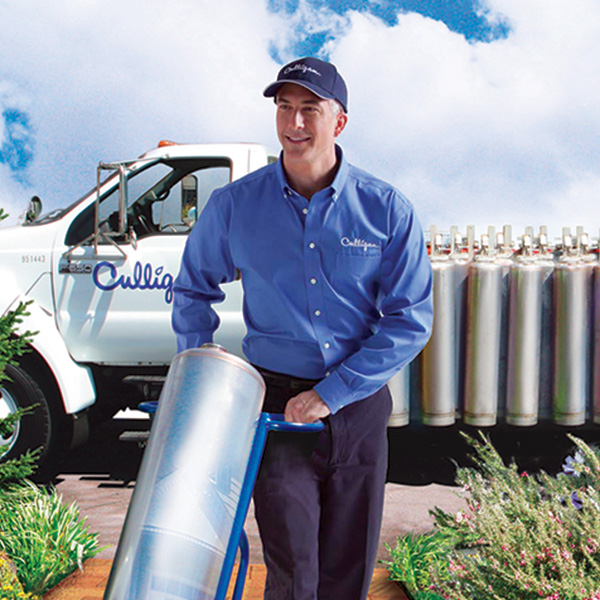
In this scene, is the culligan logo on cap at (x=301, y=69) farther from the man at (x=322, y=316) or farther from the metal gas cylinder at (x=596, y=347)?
the metal gas cylinder at (x=596, y=347)

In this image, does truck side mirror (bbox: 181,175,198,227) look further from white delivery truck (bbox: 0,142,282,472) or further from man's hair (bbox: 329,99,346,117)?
man's hair (bbox: 329,99,346,117)

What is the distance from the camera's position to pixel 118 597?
1.90 metres

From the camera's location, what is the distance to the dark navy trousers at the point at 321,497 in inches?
93.8

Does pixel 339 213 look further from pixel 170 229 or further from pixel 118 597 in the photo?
pixel 170 229

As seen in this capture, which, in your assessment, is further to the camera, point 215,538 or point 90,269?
point 90,269

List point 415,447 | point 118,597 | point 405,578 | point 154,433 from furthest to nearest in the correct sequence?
point 415,447 → point 405,578 → point 154,433 → point 118,597

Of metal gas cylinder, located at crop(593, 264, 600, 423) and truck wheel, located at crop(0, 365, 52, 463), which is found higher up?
metal gas cylinder, located at crop(593, 264, 600, 423)

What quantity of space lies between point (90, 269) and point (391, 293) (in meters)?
3.71

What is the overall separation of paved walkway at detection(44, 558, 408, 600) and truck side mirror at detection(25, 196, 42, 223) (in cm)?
300

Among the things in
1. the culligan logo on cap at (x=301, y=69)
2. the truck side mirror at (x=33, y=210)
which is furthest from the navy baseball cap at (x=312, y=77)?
the truck side mirror at (x=33, y=210)

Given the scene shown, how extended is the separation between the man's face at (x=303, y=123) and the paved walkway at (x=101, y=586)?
A: 89.9 inches

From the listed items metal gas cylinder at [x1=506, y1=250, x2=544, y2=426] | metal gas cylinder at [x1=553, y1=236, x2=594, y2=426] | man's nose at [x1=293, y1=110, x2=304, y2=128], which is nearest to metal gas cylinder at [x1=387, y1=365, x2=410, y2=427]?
metal gas cylinder at [x1=506, y1=250, x2=544, y2=426]

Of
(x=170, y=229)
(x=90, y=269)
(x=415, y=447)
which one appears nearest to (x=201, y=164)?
(x=170, y=229)

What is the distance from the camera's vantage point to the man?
7.67 ft
